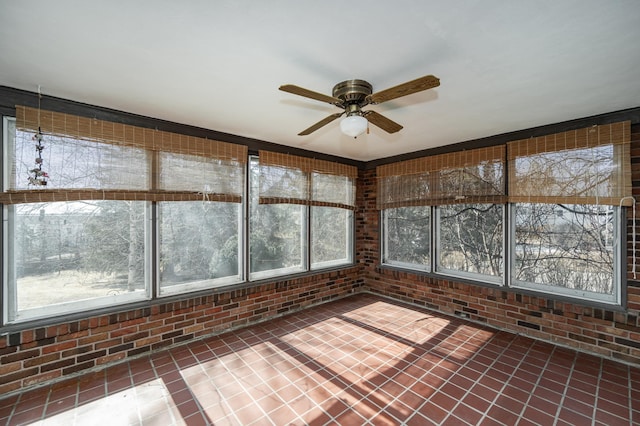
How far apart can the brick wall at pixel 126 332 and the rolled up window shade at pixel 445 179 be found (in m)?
2.21

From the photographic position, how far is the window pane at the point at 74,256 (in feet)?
7.99

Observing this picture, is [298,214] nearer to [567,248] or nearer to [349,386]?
[349,386]

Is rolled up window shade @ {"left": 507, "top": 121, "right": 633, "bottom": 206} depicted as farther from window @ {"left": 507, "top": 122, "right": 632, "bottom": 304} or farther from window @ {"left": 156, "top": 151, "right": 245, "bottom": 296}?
window @ {"left": 156, "top": 151, "right": 245, "bottom": 296}

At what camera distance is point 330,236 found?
191 inches

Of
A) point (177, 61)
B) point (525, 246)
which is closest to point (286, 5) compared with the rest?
point (177, 61)

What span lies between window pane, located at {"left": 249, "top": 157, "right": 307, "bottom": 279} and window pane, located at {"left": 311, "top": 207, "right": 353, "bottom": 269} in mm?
242

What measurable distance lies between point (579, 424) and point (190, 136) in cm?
427

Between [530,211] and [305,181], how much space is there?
2.98 meters

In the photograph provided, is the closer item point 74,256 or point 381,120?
point 381,120

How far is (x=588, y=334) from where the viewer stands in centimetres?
295

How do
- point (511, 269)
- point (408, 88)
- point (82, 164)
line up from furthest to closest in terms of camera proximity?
point (511, 269) → point (82, 164) → point (408, 88)

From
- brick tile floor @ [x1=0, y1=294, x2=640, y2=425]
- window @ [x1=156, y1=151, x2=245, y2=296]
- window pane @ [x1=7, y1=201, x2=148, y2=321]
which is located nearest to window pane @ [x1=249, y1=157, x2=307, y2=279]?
window @ [x1=156, y1=151, x2=245, y2=296]

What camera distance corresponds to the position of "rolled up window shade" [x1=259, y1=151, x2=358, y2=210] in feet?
12.7

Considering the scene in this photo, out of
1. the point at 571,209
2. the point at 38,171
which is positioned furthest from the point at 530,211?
the point at 38,171
